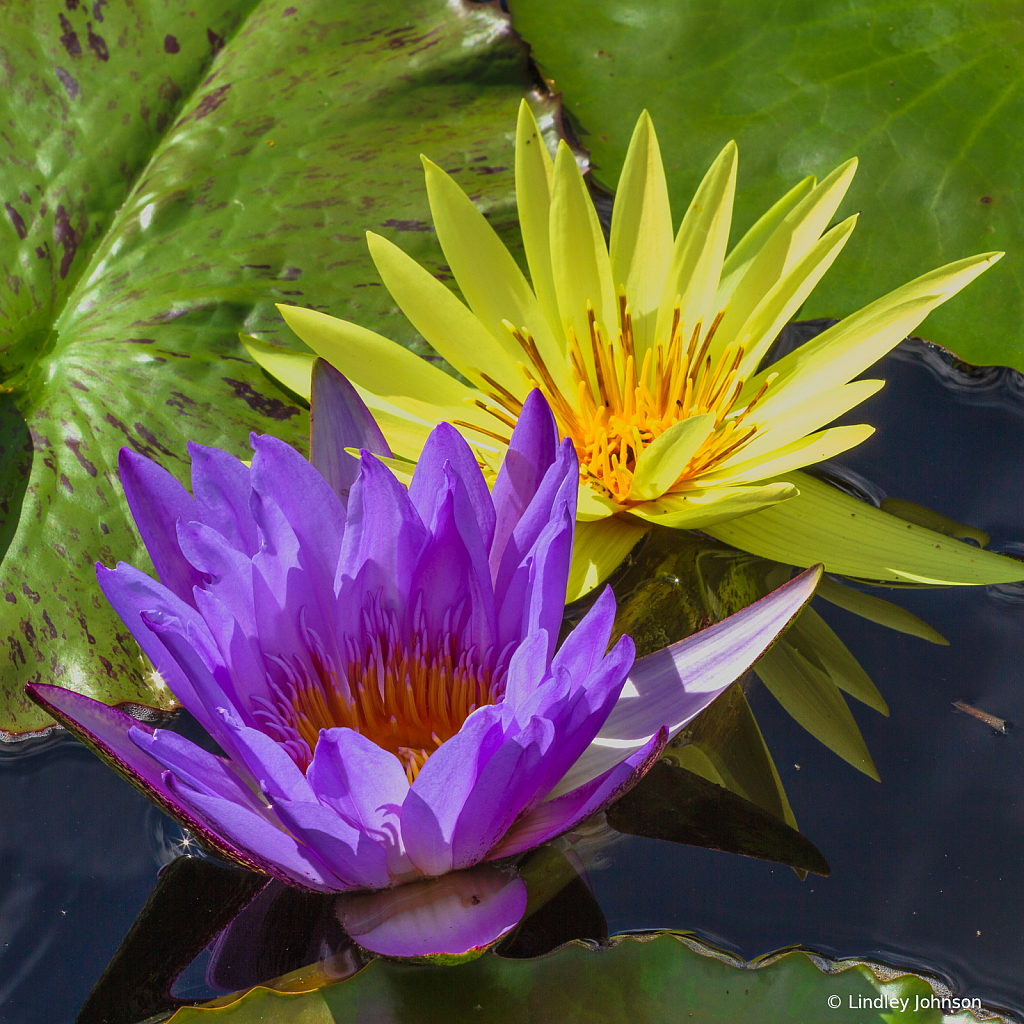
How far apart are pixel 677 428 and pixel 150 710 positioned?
83 centimetres

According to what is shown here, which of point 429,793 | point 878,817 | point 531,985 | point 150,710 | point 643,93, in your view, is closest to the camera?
point 429,793

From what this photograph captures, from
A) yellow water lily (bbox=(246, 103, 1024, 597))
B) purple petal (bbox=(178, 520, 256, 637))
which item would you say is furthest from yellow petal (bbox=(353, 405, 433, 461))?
purple petal (bbox=(178, 520, 256, 637))

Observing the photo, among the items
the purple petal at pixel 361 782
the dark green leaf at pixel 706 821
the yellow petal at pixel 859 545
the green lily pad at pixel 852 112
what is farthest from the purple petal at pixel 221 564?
the green lily pad at pixel 852 112

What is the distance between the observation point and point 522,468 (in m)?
0.98

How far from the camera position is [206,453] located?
91cm

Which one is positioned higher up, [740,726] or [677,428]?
[677,428]

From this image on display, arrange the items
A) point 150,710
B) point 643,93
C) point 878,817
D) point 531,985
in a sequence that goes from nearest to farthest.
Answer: point 531,985
point 878,817
point 150,710
point 643,93

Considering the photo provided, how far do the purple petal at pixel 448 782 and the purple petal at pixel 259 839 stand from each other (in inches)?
3.6

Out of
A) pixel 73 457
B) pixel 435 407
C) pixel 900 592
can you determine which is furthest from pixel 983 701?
pixel 73 457

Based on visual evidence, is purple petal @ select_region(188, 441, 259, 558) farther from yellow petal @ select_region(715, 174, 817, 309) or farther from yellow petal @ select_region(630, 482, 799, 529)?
yellow petal @ select_region(715, 174, 817, 309)

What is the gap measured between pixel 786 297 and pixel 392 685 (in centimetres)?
76

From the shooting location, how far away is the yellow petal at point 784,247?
119 centimetres

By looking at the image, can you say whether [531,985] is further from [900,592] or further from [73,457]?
[73,457]

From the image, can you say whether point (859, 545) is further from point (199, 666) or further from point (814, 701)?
point (199, 666)
